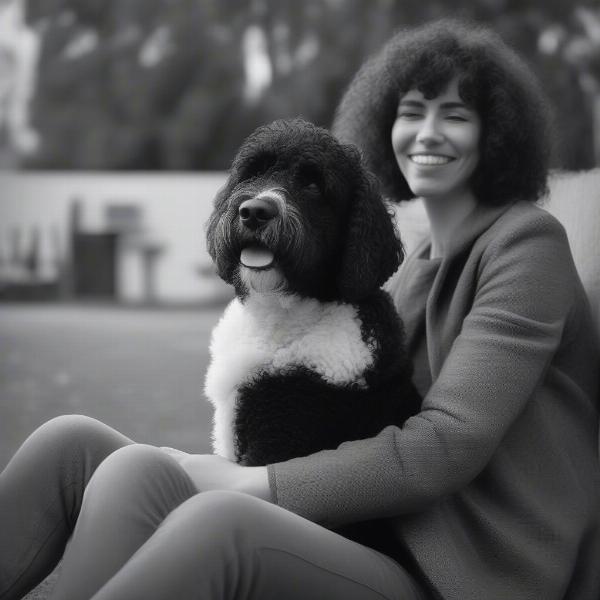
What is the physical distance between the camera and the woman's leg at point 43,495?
183 centimetres

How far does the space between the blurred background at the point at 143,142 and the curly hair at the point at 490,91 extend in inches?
145

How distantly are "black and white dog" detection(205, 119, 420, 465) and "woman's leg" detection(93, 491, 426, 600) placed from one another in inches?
10.3

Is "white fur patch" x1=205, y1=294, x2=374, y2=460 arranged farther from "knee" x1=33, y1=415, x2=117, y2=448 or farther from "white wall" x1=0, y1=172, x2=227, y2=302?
"white wall" x1=0, y1=172, x2=227, y2=302

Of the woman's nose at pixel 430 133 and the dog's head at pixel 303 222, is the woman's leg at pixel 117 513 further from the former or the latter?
the woman's nose at pixel 430 133

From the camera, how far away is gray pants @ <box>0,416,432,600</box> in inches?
55.7

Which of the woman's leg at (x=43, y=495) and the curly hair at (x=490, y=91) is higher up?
the curly hair at (x=490, y=91)

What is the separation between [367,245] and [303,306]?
0.64ft

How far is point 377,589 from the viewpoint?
1598mm

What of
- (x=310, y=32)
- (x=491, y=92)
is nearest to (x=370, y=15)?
(x=310, y=32)

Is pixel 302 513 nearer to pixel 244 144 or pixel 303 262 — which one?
pixel 303 262

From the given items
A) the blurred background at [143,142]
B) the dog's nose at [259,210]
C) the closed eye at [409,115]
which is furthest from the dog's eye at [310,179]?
the blurred background at [143,142]

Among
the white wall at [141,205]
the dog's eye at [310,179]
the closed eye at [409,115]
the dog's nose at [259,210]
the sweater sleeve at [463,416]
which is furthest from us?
the white wall at [141,205]

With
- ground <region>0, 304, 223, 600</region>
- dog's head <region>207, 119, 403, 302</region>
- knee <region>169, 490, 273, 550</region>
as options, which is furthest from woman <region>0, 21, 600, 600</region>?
ground <region>0, 304, 223, 600</region>

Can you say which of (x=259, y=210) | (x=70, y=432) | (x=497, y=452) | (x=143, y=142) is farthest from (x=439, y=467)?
(x=143, y=142)
